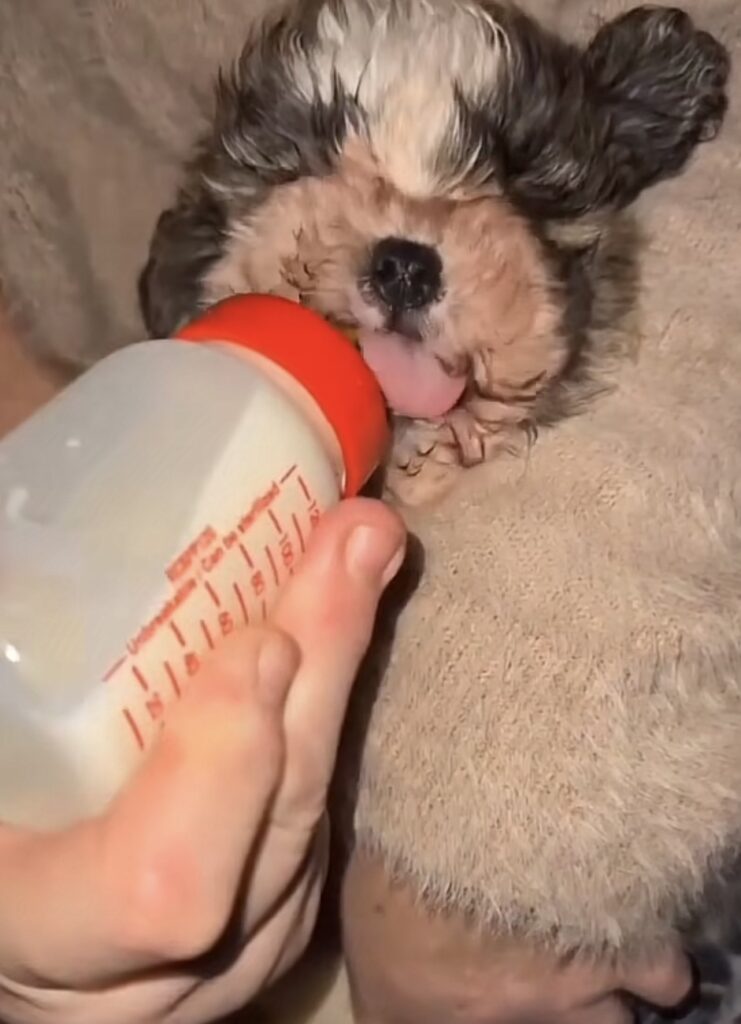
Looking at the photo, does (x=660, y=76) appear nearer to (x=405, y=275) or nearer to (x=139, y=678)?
(x=405, y=275)

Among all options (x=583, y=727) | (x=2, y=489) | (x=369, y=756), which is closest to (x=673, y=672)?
(x=583, y=727)

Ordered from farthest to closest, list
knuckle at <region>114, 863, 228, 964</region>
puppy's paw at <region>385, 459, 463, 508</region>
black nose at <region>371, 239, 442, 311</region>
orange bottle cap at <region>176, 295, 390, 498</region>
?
1. puppy's paw at <region>385, 459, 463, 508</region>
2. black nose at <region>371, 239, 442, 311</region>
3. orange bottle cap at <region>176, 295, 390, 498</region>
4. knuckle at <region>114, 863, 228, 964</region>

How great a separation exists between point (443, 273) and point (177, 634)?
30 cm

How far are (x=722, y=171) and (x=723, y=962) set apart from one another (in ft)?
1.86

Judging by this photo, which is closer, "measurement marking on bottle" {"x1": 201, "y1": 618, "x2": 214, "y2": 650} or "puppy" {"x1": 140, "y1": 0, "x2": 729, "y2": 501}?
"measurement marking on bottle" {"x1": 201, "y1": 618, "x2": 214, "y2": 650}

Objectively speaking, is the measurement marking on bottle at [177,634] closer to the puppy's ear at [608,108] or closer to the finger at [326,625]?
the finger at [326,625]

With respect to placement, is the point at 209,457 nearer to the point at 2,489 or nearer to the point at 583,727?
the point at 2,489

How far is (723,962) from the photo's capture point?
1179mm

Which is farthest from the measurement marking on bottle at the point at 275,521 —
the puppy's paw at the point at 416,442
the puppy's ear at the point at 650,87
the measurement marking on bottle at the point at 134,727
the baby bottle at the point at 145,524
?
the puppy's ear at the point at 650,87

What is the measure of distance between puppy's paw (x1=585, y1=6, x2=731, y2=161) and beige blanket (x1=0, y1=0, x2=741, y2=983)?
4cm

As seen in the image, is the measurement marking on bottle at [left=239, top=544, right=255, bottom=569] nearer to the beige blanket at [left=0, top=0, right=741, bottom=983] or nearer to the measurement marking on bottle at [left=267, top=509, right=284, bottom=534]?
the measurement marking on bottle at [left=267, top=509, right=284, bottom=534]

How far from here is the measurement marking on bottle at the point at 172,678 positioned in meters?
0.65

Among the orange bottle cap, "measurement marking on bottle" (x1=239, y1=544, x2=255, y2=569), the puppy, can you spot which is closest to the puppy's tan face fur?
the puppy

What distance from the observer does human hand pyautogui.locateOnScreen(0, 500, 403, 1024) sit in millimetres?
614
